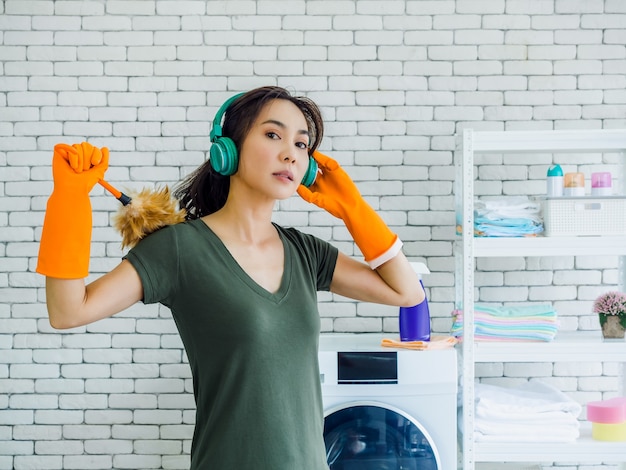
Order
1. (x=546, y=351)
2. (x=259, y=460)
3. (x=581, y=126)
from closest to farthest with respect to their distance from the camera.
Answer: (x=259, y=460) → (x=546, y=351) → (x=581, y=126)

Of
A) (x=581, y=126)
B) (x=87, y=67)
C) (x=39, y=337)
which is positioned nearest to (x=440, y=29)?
Result: (x=581, y=126)

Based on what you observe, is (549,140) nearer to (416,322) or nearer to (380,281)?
(416,322)

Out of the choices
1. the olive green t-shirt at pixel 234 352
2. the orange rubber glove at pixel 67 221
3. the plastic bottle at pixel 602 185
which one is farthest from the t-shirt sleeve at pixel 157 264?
the plastic bottle at pixel 602 185

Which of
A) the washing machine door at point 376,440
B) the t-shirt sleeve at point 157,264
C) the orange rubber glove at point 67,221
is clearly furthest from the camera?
the washing machine door at point 376,440

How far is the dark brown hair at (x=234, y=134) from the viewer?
1.44 m

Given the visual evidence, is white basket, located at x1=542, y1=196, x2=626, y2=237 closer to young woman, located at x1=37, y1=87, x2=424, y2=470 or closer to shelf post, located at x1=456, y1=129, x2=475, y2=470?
shelf post, located at x1=456, y1=129, x2=475, y2=470

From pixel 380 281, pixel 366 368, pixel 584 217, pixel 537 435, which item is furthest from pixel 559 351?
pixel 380 281

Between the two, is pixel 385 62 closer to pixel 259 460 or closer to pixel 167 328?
pixel 167 328

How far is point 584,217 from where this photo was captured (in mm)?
2623

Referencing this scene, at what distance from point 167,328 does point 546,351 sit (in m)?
1.57

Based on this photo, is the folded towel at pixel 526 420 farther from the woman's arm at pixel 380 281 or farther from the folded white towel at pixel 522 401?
the woman's arm at pixel 380 281

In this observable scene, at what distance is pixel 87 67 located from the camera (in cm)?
307

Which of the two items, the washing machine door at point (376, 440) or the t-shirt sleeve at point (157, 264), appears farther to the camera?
the washing machine door at point (376, 440)

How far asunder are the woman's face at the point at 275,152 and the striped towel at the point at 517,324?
4.83 ft
